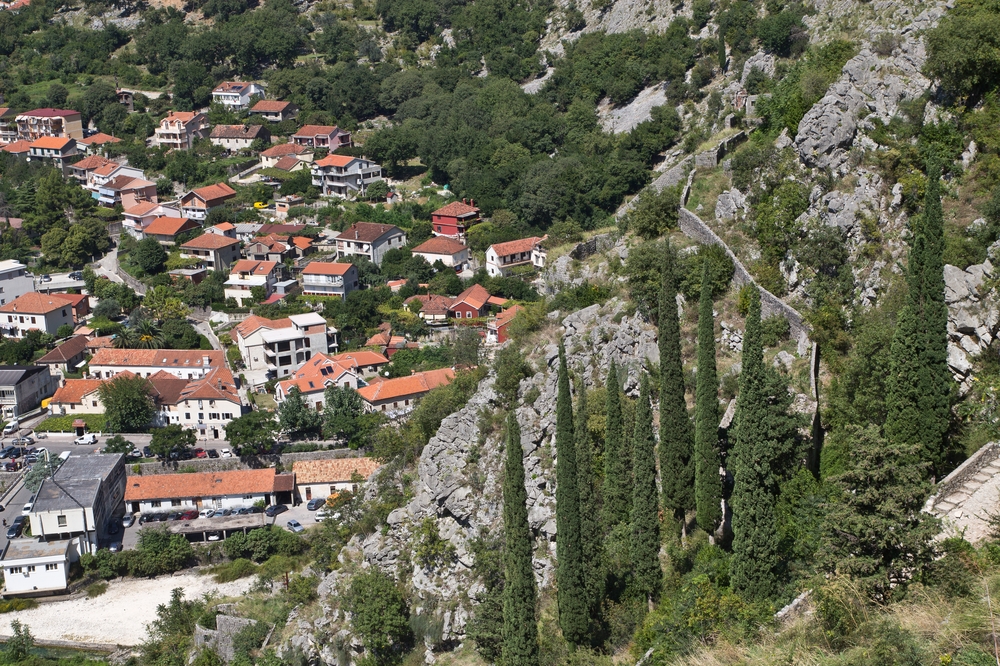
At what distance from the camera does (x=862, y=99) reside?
81.6 feet

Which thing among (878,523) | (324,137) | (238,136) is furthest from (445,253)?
(878,523)

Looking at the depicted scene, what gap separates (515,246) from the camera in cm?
5594

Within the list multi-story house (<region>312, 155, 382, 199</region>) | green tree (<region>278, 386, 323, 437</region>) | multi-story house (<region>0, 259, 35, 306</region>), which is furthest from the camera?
multi-story house (<region>312, 155, 382, 199</region>)

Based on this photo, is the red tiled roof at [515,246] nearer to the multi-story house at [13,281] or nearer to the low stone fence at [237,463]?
the low stone fence at [237,463]

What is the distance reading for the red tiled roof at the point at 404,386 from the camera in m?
44.7

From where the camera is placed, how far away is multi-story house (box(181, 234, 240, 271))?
59.1 metres

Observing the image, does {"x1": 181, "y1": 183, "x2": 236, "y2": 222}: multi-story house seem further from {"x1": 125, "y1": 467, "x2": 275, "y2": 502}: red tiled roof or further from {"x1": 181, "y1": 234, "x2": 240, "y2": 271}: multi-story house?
{"x1": 125, "y1": 467, "x2": 275, "y2": 502}: red tiled roof

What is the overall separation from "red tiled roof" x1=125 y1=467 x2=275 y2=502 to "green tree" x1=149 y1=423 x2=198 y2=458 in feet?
6.12

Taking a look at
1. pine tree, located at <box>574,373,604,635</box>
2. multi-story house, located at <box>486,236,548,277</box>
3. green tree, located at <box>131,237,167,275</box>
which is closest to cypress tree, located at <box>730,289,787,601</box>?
pine tree, located at <box>574,373,604,635</box>

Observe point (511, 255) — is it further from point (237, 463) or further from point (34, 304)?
point (34, 304)

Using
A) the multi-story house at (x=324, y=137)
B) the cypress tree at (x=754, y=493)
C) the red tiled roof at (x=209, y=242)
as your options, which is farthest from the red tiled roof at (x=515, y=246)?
the cypress tree at (x=754, y=493)

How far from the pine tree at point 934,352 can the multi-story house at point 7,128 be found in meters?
77.5

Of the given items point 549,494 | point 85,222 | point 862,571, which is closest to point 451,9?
point 85,222

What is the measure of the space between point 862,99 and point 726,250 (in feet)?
16.3
